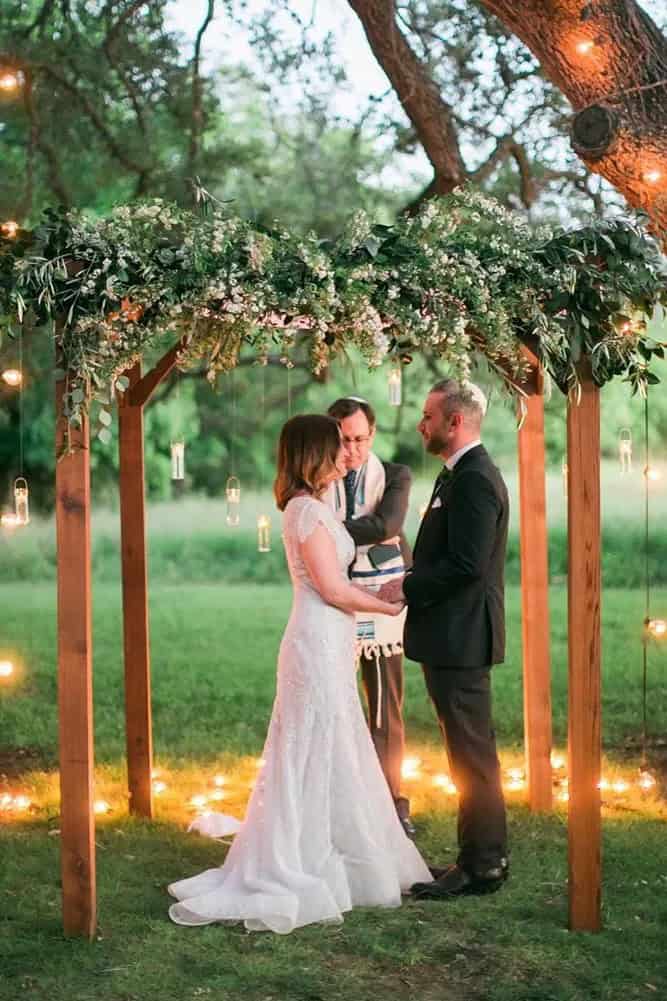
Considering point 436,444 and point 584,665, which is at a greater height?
point 436,444

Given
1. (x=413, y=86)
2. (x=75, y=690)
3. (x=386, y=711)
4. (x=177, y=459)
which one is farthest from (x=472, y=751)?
(x=413, y=86)

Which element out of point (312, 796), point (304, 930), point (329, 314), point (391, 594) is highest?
point (329, 314)

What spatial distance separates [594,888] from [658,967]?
396 millimetres

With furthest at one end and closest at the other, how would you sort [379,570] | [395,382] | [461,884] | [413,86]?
1. [413,86]
2. [379,570]
3. [395,382]
4. [461,884]

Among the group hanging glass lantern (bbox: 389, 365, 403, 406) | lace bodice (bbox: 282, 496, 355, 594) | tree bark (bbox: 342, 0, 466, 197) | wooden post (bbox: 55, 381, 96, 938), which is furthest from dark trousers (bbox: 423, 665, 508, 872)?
tree bark (bbox: 342, 0, 466, 197)

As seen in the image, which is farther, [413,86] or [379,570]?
[413,86]

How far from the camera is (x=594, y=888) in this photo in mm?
4770

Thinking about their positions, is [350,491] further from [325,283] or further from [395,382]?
[325,283]

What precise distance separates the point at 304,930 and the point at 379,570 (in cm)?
173

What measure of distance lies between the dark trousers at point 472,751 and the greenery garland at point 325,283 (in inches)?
48.2

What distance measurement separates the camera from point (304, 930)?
473 cm

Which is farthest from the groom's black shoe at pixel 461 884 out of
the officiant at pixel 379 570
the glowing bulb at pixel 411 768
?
the glowing bulb at pixel 411 768

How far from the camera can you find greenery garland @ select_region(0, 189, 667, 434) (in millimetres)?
4449

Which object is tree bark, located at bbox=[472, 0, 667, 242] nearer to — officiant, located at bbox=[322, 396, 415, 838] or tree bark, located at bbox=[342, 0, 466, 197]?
tree bark, located at bbox=[342, 0, 466, 197]
